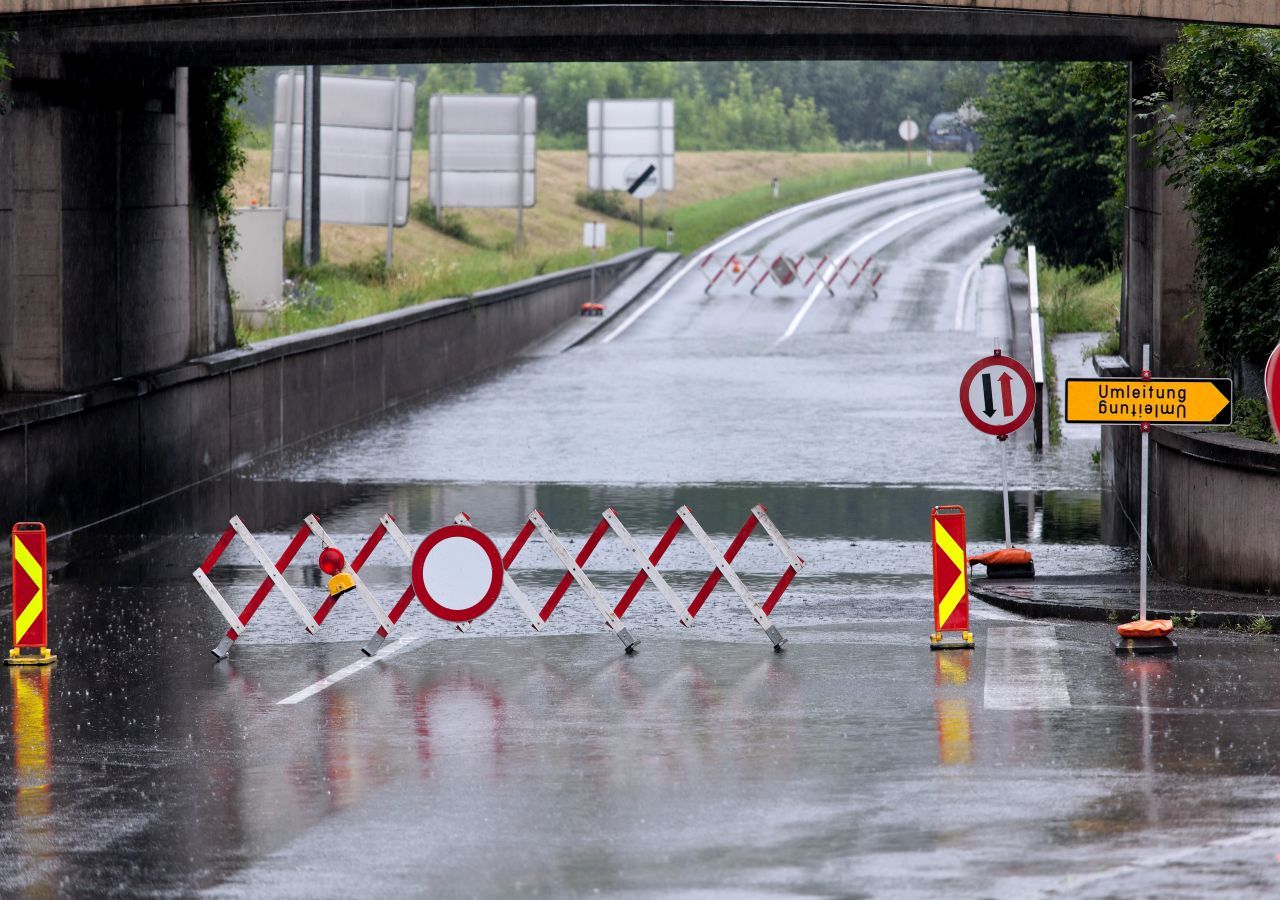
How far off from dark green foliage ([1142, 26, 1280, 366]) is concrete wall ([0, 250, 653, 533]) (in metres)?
9.58

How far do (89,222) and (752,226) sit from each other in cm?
5056

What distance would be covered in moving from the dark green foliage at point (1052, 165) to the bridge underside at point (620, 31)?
1986cm

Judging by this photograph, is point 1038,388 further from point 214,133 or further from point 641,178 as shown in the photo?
point 641,178

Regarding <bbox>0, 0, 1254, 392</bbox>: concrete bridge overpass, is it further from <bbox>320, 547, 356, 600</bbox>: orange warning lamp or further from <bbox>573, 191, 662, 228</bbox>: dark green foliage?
<bbox>573, 191, 662, 228</bbox>: dark green foliage

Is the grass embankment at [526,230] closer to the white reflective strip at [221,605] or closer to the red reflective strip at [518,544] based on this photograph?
the white reflective strip at [221,605]

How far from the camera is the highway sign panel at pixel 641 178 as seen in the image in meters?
55.8

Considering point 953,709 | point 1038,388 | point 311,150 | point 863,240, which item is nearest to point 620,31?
point 953,709

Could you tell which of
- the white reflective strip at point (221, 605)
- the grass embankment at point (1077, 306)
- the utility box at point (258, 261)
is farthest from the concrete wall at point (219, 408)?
the grass embankment at point (1077, 306)

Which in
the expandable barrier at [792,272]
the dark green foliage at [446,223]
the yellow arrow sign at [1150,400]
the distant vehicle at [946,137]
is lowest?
the yellow arrow sign at [1150,400]

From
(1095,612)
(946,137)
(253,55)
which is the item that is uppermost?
(946,137)

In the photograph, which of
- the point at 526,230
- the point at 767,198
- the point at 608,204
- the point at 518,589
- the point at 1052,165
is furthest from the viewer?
the point at 767,198

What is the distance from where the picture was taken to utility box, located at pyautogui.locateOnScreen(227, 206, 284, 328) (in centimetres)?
3114

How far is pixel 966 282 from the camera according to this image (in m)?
50.6

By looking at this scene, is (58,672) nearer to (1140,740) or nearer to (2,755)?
(2,755)
